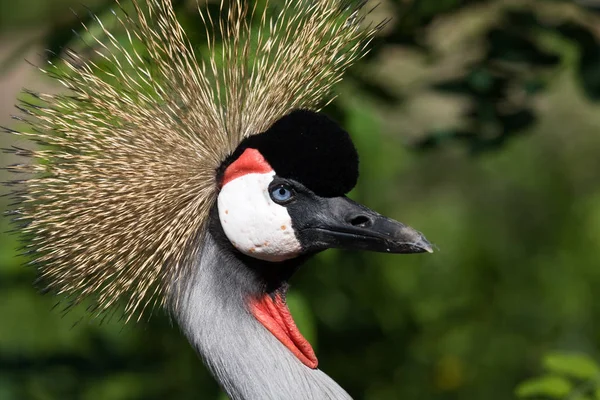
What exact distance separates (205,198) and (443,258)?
1866mm

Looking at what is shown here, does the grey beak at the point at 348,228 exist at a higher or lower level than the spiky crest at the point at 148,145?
lower

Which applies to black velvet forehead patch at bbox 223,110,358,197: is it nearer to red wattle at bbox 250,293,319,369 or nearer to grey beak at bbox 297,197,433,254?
grey beak at bbox 297,197,433,254

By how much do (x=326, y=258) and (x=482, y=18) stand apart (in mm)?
866

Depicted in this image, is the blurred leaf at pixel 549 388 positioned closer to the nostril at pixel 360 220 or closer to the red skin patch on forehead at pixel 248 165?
the nostril at pixel 360 220

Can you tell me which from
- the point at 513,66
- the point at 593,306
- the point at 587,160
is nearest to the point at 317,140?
the point at 513,66

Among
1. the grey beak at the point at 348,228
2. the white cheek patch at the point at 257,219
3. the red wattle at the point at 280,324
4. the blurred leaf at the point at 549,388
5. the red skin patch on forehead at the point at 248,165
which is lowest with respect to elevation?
the blurred leaf at the point at 549,388

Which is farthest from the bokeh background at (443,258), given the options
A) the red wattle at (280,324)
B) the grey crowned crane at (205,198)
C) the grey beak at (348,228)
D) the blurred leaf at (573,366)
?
the grey beak at (348,228)

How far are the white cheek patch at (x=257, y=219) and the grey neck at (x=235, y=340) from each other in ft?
0.23

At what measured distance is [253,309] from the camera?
1412 millimetres

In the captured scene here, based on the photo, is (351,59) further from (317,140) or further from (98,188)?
(98,188)

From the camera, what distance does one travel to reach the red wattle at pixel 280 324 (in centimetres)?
142

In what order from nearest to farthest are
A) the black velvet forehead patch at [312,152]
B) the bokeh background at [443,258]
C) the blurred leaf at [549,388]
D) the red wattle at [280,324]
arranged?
the black velvet forehead patch at [312,152] < the red wattle at [280,324] < the blurred leaf at [549,388] < the bokeh background at [443,258]

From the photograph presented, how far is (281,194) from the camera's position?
1.33m

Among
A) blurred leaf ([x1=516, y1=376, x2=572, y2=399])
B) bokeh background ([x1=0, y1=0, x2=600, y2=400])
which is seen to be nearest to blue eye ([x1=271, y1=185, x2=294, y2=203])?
bokeh background ([x1=0, y1=0, x2=600, y2=400])
